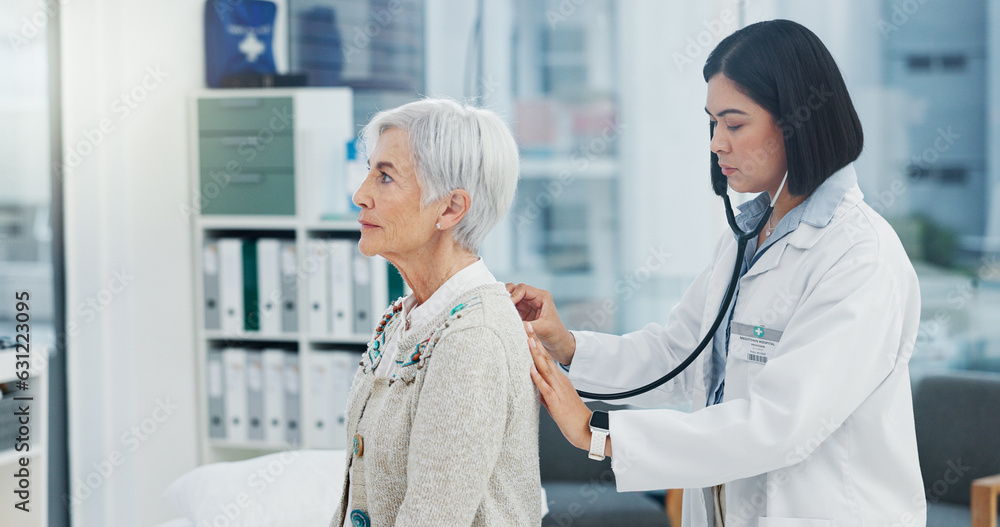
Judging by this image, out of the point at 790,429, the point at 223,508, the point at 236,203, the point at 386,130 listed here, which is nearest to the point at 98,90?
the point at 236,203

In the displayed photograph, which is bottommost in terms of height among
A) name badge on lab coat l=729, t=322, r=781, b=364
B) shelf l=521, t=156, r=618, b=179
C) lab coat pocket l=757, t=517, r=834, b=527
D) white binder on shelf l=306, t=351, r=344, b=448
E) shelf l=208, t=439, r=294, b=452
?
shelf l=208, t=439, r=294, b=452

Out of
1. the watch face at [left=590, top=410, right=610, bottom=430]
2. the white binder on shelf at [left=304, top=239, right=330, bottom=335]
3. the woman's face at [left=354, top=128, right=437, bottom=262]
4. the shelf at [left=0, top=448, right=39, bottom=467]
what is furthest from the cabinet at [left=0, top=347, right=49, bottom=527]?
the watch face at [left=590, top=410, right=610, bottom=430]

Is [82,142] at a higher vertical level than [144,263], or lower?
higher

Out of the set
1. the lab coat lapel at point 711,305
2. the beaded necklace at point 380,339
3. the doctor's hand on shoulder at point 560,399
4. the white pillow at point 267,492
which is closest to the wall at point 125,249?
the white pillow at point 267,492

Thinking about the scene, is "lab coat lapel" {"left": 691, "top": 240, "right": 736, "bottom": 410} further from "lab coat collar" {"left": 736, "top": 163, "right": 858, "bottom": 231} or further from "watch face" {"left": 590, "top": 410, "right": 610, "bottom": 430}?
"watch face" {"left": 590, "top": 410, "right": 610, "bottom": 430}

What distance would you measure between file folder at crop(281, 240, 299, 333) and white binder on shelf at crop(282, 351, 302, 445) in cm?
11

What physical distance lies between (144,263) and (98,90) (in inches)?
21.5

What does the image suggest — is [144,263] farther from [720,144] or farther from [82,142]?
[720,144]

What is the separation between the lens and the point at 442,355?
97 cm

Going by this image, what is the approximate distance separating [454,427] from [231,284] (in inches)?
73.4

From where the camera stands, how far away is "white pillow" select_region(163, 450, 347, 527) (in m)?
1.50

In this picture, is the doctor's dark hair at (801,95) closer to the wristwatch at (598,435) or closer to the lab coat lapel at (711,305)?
the lab coat lapel at (711,305)

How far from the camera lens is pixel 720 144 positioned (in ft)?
3.83

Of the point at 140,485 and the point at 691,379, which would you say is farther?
the point at 140,485
